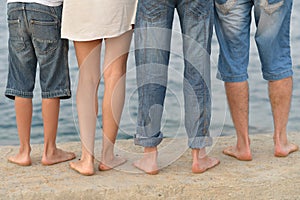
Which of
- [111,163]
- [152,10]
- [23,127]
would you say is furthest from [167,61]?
[23,127]

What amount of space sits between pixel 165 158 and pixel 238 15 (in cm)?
84

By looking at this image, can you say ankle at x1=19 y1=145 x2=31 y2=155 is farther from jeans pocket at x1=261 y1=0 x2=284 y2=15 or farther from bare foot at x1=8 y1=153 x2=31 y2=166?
jeans pocket at x1=261 y1=0 x2=284 y2=15

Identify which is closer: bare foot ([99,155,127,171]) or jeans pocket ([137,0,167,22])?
jeans pocket ([137,0,167,22])

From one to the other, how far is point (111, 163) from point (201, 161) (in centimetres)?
47

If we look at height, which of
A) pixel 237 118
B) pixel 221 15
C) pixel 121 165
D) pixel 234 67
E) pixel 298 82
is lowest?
pixel 298 82

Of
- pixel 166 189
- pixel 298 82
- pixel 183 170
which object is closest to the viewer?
pixel 166 189

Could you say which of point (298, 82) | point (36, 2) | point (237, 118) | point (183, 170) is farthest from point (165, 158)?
point (298, 82)

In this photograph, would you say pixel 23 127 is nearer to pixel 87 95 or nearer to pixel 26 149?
pixel 26 149

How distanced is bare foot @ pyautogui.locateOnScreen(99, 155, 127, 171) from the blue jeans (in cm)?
22

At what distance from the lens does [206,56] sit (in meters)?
3.19

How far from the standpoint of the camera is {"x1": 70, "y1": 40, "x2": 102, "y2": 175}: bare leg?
10.6 feet

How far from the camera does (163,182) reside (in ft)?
10.5

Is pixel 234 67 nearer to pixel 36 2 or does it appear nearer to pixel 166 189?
pixel 166 189

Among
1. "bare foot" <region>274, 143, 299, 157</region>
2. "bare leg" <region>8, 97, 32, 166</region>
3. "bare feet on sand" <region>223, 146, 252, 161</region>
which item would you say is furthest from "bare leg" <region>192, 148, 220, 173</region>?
"bare leg" <region>8, 97, 32, 166</region>
